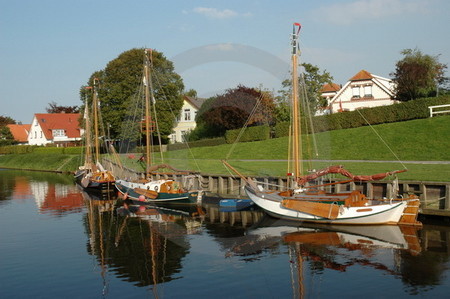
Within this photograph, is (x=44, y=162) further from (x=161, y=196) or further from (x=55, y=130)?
(x=161, y=196)

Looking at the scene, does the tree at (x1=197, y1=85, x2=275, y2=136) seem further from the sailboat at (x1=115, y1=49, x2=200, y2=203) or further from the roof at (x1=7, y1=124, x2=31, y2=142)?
the roof at (x1=7, y1=124, x2=31, y2=142)

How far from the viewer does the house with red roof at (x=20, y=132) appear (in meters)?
145

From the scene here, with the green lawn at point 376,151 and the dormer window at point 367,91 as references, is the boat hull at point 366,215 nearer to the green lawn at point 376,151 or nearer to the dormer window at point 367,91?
the green lawn at point 376,151

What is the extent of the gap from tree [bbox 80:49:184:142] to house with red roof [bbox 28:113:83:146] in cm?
4738

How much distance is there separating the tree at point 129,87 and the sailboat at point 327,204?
5122 cm

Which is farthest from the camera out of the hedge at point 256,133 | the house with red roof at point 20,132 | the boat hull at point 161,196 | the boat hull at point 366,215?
the house with red roof at point 20,132

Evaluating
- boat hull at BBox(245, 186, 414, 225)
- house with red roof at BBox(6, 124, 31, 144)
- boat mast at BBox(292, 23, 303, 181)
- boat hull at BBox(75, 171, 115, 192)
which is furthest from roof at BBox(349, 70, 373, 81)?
house with red roof at BBox(6, 124, 31, 144)

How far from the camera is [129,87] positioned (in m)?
81.1

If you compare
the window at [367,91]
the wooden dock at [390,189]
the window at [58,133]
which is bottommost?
the wooden dock at [390,189]

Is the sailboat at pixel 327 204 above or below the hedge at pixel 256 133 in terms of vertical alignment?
below

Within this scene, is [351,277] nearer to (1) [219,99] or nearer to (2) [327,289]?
(2) [327,289]

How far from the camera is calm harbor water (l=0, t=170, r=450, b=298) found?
60.7 ft

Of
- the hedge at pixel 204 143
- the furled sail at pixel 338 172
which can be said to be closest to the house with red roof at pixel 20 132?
the hedge at pixel 204 143

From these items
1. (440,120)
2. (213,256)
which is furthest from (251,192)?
(440,120)
